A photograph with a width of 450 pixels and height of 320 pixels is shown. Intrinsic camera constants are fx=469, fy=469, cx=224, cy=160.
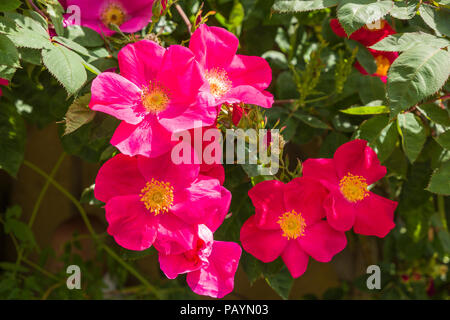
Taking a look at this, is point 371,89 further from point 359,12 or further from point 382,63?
point 359,12

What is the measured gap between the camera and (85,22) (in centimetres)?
67

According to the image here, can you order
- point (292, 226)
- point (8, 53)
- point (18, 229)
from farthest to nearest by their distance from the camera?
point (18, 229) < point (292, 226) < point (8, 53)

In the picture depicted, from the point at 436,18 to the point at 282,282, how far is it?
1.40 ft

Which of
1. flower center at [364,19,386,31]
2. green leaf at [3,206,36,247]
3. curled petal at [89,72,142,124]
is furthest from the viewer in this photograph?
green leaf at [3,206,36,247]

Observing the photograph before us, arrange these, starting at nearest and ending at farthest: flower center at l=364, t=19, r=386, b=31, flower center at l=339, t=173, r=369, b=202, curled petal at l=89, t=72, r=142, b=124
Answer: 1. curled petal at l=89, t=72, r=142, b=124
2. flower center at l=339, t=173, r=369, b=202
3. flower center at l=364, t=19, r=386, b=31

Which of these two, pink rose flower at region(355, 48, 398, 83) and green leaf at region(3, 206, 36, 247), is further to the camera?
green leaf at region(3, 206, 36, 247)

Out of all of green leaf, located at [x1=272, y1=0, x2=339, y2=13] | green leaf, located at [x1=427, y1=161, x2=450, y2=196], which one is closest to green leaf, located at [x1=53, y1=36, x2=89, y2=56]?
green leaf, located at [x1=272, y1=0, x2=339, y2=13]

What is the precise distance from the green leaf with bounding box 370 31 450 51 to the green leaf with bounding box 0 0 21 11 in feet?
1.38

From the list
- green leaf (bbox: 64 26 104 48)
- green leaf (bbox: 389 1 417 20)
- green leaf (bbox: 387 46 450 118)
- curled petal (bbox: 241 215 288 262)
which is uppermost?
green leaf (bbox: 389 1 417 20)

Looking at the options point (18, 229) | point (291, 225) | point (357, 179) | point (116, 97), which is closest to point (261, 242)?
point (291, 225)

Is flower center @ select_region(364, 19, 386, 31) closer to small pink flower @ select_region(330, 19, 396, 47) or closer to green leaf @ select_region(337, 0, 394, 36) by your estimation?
small pink flower @ select_region(330, 19, 396, 47)

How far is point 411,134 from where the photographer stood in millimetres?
650

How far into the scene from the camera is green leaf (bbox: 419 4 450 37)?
591mm
